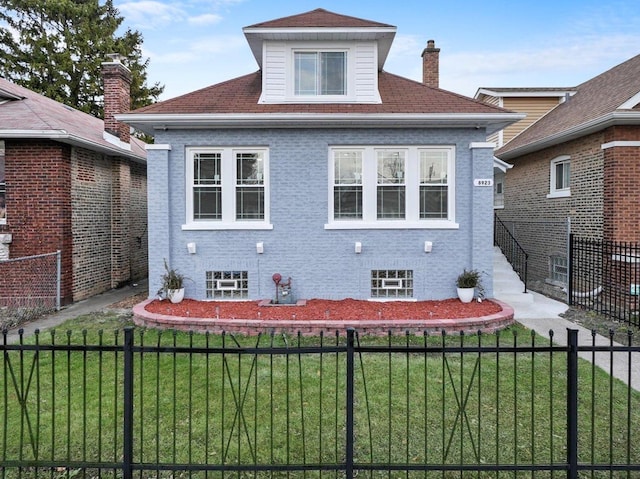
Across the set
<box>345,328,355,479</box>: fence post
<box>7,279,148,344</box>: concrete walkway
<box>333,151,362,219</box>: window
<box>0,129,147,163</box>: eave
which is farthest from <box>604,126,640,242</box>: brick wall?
<box>0,129,147,163</box>: eave

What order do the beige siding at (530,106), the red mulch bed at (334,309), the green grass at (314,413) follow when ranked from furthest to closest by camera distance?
1. the beige siding at (530,106)
2. the red mulch bed at (334,309)
3. the green grass at (314,413)

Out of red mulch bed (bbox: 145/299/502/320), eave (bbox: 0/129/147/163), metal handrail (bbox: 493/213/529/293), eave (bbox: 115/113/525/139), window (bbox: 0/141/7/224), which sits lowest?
red mulch bed (bbox: 145/299/502/320)

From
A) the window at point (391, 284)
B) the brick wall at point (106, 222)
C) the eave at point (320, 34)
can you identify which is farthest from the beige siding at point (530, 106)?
the brick wall at point (106, 222)

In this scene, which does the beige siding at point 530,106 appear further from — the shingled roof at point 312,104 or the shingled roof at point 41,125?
the shingled roof at point 41,125

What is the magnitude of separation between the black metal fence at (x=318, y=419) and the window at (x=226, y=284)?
3.17 metres

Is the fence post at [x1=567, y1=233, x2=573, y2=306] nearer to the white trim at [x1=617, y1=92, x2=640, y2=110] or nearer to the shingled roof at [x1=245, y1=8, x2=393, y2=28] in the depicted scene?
the white trim at [x1=617, y1=92, x2=640, y2=110]

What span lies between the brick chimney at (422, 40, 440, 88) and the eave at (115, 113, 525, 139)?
4763 millimetres

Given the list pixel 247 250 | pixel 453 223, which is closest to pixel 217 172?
pixel 247 250

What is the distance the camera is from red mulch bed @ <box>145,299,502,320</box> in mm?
7828

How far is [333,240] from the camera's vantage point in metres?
9.21

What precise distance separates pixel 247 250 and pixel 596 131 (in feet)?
29.7

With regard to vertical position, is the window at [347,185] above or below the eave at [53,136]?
below

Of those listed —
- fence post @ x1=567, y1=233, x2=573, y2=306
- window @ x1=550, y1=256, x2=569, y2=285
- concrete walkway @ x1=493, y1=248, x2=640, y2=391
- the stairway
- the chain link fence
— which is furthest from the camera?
window @ x1=550, y1=256, x2=569, y2=285

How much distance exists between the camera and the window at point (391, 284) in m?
9.30
